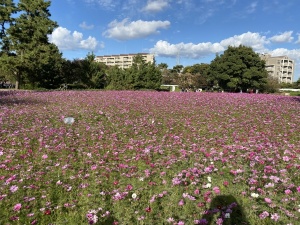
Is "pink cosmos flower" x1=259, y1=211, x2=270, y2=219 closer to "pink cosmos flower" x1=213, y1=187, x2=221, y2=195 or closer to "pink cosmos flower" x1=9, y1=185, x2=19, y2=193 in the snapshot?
"pink cosmos flower" x1=213, y1=187, x2=221, y2=195

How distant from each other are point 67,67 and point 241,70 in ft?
127

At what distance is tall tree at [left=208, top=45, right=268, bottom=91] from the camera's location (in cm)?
6153

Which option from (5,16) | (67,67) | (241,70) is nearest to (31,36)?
(5,16)

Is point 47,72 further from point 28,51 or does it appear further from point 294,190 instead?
point 294,190

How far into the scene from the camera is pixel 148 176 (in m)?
5.92

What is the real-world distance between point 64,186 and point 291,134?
27.4 ft

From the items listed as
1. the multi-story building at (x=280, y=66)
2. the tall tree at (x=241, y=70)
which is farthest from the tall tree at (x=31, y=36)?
the multi-story building at (x=280, y=66)

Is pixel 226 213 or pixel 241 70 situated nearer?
pixel 226 213

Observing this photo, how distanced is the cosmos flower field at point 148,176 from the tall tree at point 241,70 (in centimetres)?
5379

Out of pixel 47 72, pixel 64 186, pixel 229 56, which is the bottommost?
pixel 64 186

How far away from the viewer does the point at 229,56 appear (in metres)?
64.8

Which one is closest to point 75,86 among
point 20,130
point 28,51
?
point 28,51

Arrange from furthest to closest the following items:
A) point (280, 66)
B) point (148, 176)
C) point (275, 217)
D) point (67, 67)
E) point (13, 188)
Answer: point (280, 66), point (67, 67), point (148, 176), point (13, 188), point (275, 217)

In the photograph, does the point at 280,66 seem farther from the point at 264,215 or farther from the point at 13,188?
the point at 13,188
